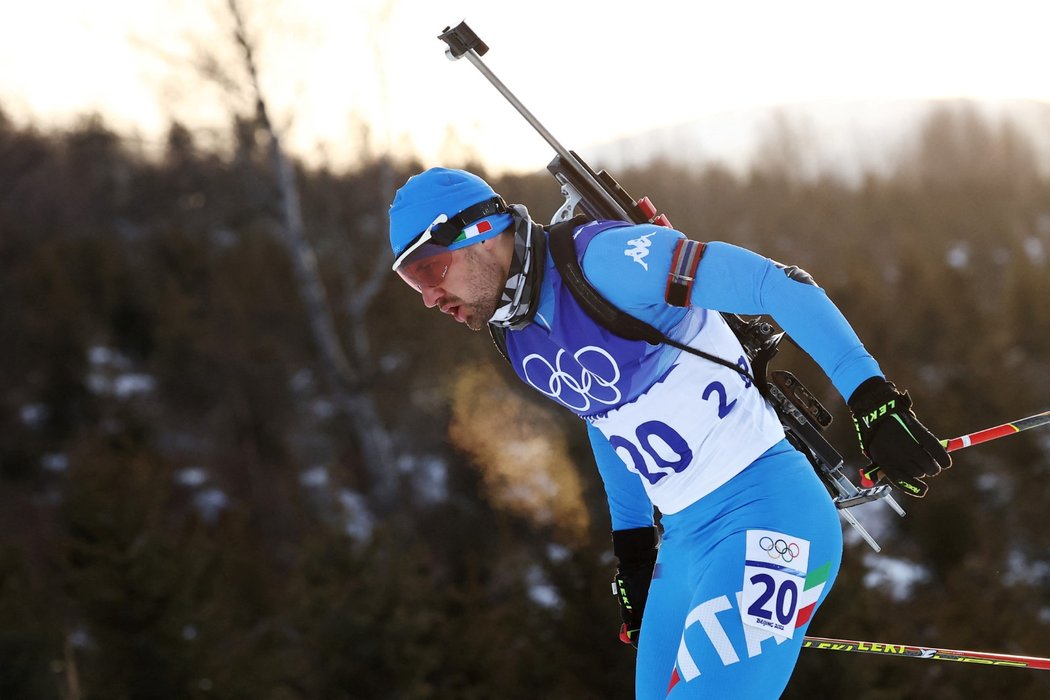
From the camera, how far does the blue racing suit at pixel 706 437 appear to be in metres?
1.89

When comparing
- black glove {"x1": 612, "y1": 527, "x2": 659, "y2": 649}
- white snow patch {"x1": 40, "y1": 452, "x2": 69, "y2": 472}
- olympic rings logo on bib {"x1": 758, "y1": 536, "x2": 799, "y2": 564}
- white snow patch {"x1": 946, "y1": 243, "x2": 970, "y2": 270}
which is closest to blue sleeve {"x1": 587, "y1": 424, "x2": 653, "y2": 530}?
black glove {"x1": 612, "y1": 527, "x2": 659, "y2": 649}

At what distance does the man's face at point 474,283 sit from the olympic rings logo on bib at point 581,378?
178mm

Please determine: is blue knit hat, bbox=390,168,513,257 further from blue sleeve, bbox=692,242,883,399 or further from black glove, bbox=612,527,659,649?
black glove, bbox=612,527,659,649

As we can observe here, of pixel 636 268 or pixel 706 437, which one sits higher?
pixel 636 268

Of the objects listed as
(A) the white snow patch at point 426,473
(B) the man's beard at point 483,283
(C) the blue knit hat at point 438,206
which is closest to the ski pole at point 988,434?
(B) the man's beard at point 483,283

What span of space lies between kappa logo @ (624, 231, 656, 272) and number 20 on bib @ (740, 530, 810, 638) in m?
0.67

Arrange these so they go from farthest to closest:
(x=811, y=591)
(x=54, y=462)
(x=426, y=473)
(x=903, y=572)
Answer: (x=54, y=462) → (x=426, y=473) → (x=903, y=572) → (x=811, y=591)

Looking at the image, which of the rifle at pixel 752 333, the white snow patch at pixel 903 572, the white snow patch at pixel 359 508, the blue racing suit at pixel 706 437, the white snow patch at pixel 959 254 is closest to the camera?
the blue racing suit at pixel 706 437

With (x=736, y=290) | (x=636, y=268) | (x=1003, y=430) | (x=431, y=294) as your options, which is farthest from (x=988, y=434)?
(x=431, y=294)

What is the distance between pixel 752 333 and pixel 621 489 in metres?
0.60

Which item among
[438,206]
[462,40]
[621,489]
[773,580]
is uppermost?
[462,40]

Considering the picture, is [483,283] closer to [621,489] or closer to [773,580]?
[621,489]

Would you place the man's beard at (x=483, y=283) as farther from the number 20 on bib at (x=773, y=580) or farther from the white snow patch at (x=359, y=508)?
the white snow patch at (x=359, y=508)

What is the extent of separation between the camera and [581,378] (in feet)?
7.07
